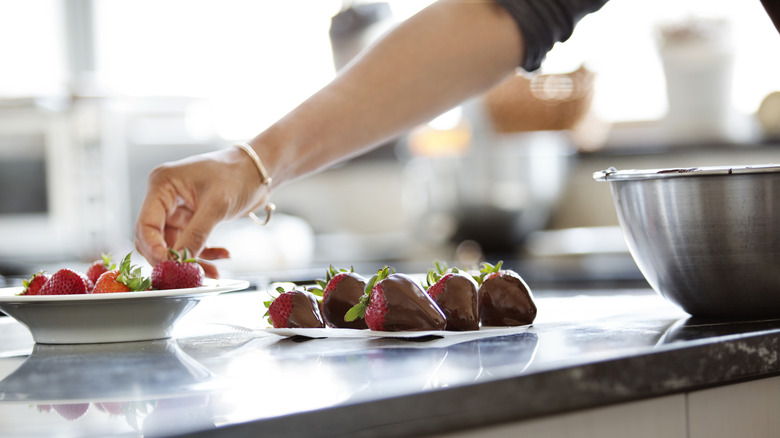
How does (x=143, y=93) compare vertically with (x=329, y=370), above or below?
above

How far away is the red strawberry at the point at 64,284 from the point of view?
91 cm

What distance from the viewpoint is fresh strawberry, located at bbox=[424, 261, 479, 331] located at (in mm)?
853

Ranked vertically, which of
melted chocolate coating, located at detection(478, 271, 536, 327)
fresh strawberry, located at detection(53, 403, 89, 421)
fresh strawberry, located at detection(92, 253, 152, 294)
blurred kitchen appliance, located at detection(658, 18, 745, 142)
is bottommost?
fresh strawberry, located at detection(53, 403, 89, 421)

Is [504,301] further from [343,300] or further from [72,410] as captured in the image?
[72,410]

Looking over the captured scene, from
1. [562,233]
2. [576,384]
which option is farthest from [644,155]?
[576,384]

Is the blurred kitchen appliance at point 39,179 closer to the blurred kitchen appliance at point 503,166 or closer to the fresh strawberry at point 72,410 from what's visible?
the blurred kitchen appliance at point 503,166

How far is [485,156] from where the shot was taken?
11.5 feet

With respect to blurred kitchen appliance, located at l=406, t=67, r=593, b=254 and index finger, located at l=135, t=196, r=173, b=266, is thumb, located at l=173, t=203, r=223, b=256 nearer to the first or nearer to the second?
index finger, located at l=135, t=196, r=173, b=266

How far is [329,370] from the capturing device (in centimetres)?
68

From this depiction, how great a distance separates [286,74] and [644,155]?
180cm

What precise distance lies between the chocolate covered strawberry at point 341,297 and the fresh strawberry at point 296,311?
0.04 feet

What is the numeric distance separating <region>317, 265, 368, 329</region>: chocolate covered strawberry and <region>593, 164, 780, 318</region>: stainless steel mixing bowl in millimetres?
283

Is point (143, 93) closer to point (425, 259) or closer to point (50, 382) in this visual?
point (425, 259)

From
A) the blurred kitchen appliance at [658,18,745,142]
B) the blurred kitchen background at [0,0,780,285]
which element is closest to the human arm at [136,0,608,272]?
the blurred kitchen background at [0,0,780,285]
